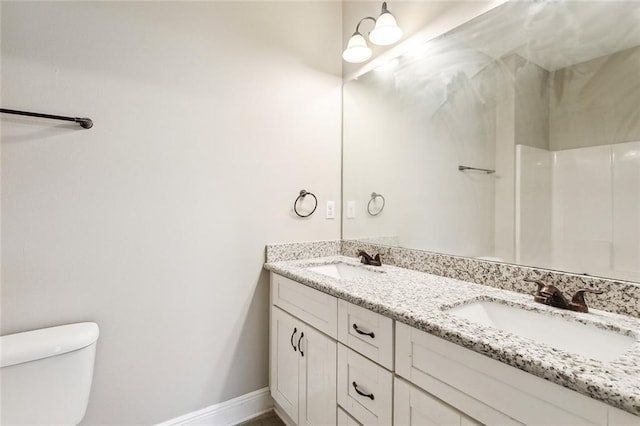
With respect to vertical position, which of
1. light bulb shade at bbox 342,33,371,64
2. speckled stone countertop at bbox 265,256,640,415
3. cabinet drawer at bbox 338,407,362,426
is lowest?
cabinet drawer at bbox 338,407,362,426

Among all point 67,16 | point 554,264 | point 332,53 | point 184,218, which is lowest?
point 554,264

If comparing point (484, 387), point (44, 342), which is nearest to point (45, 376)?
point (44, 342)

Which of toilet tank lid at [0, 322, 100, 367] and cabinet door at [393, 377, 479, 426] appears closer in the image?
cabinet door at [393, 377, 479, 426]

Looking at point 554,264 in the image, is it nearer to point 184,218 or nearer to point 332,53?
point 184,218

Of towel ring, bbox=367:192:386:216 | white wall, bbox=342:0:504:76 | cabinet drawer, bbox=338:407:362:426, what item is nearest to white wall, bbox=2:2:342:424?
white wall, bbox=342:0:504:76

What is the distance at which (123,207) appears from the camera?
4.42 feet

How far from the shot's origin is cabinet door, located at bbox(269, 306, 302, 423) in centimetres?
146

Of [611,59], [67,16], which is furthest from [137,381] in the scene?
[611,59]

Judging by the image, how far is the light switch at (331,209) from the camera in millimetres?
2000

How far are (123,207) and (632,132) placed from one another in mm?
1946

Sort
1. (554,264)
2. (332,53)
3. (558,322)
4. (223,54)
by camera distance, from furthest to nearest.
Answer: (332,53), (223,54), (554,264), (558,322)

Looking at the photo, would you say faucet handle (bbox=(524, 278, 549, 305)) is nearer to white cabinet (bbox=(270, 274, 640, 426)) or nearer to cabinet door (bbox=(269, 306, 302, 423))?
white cabinet (bbox=(270, 274, 640, 426))

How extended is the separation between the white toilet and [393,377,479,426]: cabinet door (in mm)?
1151

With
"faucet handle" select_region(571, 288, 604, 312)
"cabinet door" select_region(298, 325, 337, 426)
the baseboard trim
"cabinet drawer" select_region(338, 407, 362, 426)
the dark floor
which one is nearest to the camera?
"faucet handle" select_region(571, 288, 604, 312)
